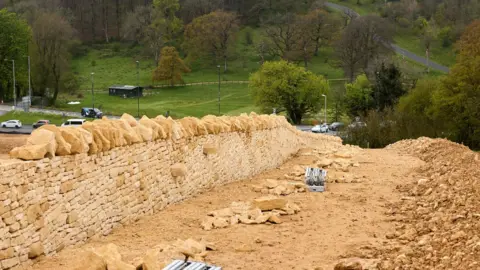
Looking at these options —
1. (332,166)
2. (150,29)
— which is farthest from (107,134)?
(150,29)

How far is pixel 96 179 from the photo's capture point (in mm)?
10359

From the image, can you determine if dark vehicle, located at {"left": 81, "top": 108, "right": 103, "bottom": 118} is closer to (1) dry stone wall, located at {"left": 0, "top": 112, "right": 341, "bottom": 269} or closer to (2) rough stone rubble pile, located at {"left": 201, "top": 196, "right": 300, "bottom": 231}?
(1) dry stone wall, located at {"left": 0, "top": 112, "right": 341, "bottom": 269}

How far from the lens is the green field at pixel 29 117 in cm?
4945

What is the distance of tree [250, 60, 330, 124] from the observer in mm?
64000

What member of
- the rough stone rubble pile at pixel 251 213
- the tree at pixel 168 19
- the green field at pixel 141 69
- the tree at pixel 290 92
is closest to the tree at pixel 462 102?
the tree at pixel 290 92

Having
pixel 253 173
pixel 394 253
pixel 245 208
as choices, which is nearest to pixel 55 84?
pixel 253 173

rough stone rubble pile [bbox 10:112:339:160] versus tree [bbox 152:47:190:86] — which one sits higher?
rough stone rubble pile [bbox 10:112:339:160]

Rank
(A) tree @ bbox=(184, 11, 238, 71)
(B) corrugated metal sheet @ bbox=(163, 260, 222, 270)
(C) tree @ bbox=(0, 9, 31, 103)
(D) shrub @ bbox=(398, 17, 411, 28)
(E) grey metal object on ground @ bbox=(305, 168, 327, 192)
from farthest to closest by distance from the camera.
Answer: (D) shrub @ bbox=(398, 17, 411, 28)
(A) tree @ bbox=(184, 11, 238, 71)
(C) tree @ bbox=(0, 9, 31, 103)
(E) grey metal object on ground @ bbox=(305, 168, 327, 192)
(B) corrugated metal sheet @ bbox=(163, 260, 222, 270)

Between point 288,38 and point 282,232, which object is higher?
point 288,38

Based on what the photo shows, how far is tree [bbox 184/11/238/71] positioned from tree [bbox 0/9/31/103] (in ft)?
92.7

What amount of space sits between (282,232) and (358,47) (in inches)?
2811

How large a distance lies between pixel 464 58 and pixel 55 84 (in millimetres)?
39122

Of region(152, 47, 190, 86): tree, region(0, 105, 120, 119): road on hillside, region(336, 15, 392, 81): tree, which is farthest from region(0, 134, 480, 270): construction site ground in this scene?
region(336, 15, 392, 81): tree

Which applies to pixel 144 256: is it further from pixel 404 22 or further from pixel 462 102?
pixel 404 22
